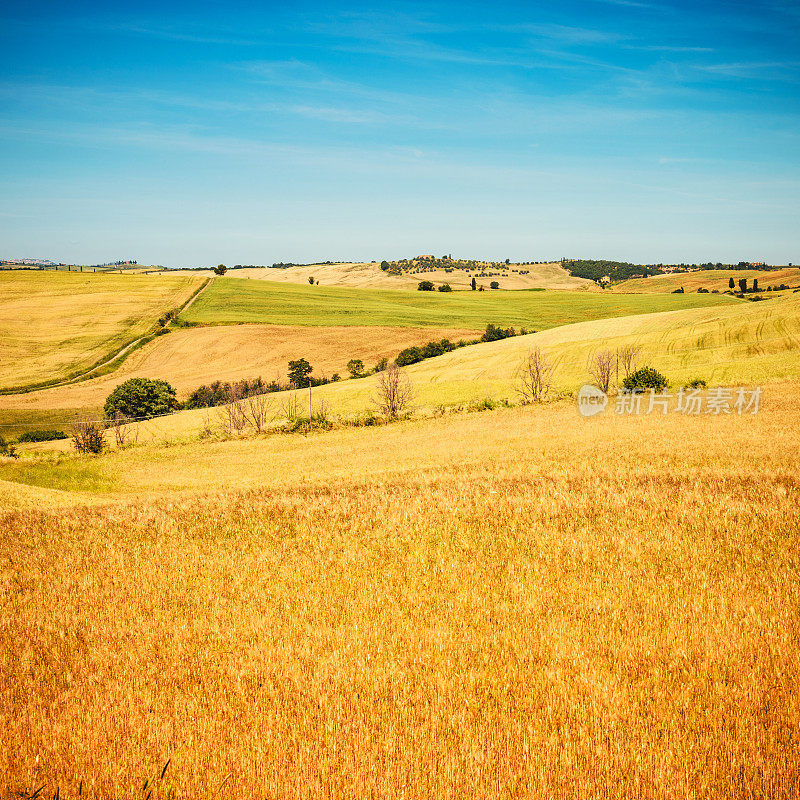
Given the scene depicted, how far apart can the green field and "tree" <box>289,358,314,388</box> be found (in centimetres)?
3005

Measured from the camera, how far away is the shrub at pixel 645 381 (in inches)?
1852

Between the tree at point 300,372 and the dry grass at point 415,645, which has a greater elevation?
the dry grass at point 415,645

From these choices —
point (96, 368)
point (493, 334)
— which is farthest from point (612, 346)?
point (96, 368)

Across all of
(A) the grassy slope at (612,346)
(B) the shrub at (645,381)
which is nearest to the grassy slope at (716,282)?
(A) the grassy slope at (612,346)

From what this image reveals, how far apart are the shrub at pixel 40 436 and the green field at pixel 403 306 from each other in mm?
53685

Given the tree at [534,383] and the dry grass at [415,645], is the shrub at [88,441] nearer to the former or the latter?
the dry grass at [415,645]

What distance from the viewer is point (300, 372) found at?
81812mm

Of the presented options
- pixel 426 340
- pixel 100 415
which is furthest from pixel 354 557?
pixel 426 340

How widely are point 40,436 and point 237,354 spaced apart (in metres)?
36.7

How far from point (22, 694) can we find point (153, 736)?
6.96ft

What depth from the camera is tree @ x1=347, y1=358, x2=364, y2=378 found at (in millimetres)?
82750

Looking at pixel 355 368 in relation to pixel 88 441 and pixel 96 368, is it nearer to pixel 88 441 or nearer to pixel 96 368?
pixel 96 368

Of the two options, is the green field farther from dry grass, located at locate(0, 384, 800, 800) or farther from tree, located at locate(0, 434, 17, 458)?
dry grass, located at locate(0, 384, 800, 800)

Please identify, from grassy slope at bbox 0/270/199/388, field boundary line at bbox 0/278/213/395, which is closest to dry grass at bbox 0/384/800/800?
field boundary line at bbox 0/278/213/395
